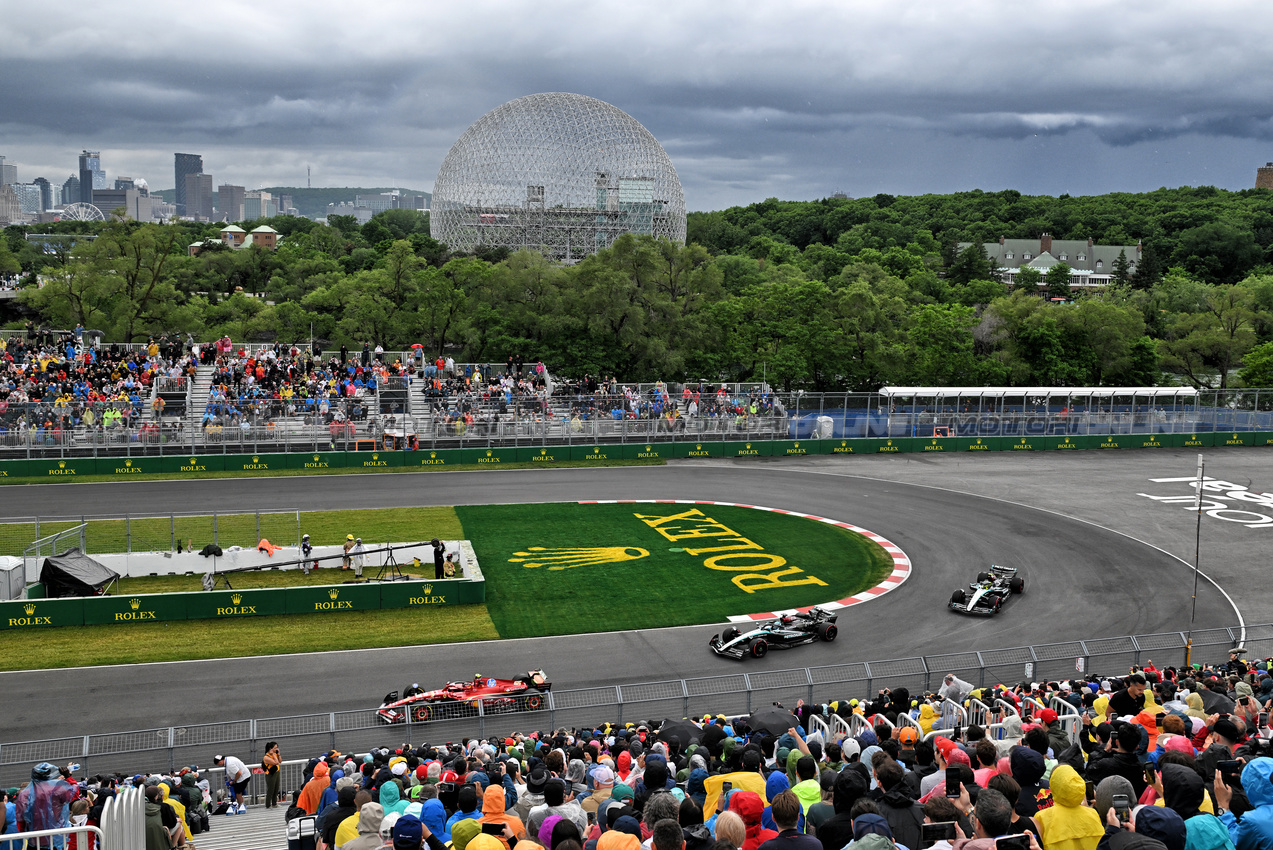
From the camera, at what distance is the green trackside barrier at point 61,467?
41.5m

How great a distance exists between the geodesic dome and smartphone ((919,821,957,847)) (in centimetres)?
7406

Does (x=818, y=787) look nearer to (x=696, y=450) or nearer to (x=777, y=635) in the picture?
(x=777, y=635)

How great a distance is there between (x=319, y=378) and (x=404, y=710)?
34.1 m

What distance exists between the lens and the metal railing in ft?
57.1

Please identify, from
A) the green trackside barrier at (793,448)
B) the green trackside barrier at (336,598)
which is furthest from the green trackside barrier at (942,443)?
the green trackside barrier at (336,598)

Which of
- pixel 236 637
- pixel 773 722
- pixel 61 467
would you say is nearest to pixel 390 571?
pixel 236 637

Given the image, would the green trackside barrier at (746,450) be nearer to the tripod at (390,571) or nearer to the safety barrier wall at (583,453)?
the safety barrier wall at (583,453)

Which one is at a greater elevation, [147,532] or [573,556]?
[147,532]

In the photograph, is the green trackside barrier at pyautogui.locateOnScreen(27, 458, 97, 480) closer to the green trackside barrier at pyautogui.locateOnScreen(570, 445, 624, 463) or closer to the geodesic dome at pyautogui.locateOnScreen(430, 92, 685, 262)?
the green trackside barrier at pyautogui.locateOnScreen(570, 445, 624, 463)

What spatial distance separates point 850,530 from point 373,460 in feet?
72.7

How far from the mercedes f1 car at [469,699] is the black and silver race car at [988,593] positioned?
12.3 m

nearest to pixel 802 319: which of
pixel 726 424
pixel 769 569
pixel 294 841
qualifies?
pixel 726 424

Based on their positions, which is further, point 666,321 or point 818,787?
point 666,321

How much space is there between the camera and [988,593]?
2697cm
